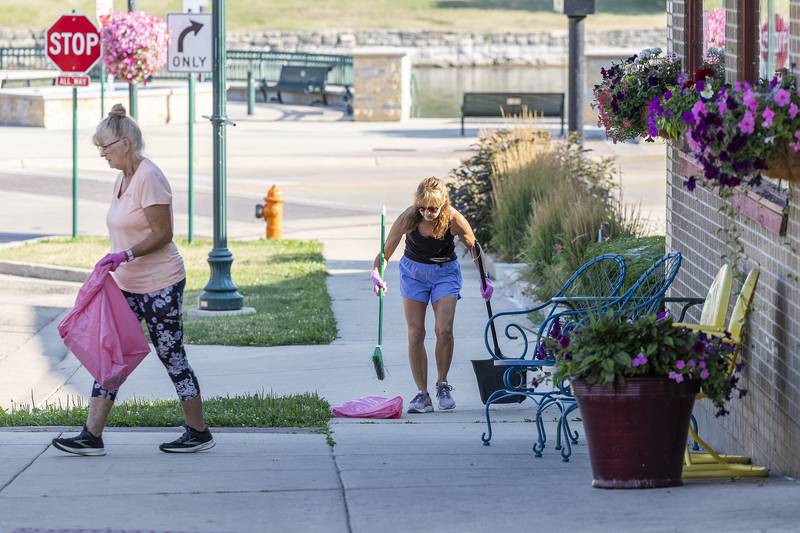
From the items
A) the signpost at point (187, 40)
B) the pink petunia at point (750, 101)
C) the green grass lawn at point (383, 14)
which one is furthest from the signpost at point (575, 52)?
the green grass lawn at point (383, 14)

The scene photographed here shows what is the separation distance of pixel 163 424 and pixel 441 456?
6.10ft

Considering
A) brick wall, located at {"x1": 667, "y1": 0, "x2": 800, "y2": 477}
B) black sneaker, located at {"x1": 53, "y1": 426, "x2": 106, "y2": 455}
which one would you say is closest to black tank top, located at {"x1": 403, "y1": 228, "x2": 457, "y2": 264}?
brick wall, located at {"x1": 667, "y1": 0, "x2": 800, "y2": 477}

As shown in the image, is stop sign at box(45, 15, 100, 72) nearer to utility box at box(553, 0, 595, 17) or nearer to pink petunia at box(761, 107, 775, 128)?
utility box at box(553, 0, 595, 17)

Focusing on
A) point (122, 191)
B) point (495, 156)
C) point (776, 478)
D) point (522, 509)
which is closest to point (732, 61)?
point (776, 478)

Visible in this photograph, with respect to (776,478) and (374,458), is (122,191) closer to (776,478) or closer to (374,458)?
(374,458)

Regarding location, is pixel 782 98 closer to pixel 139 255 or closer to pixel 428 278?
pixel 139 255

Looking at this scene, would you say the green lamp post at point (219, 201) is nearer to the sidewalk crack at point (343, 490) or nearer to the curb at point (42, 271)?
the curb at point (42, 271)

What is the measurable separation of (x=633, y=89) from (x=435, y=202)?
59.6 inches

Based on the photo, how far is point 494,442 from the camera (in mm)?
7984

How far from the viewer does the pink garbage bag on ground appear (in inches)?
348

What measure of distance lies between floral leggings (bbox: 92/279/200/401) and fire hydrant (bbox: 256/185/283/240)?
10.4 m

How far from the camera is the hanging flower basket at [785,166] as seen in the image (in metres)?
5.70

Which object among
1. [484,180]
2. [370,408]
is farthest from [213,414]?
[484,180]

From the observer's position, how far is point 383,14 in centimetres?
8288
